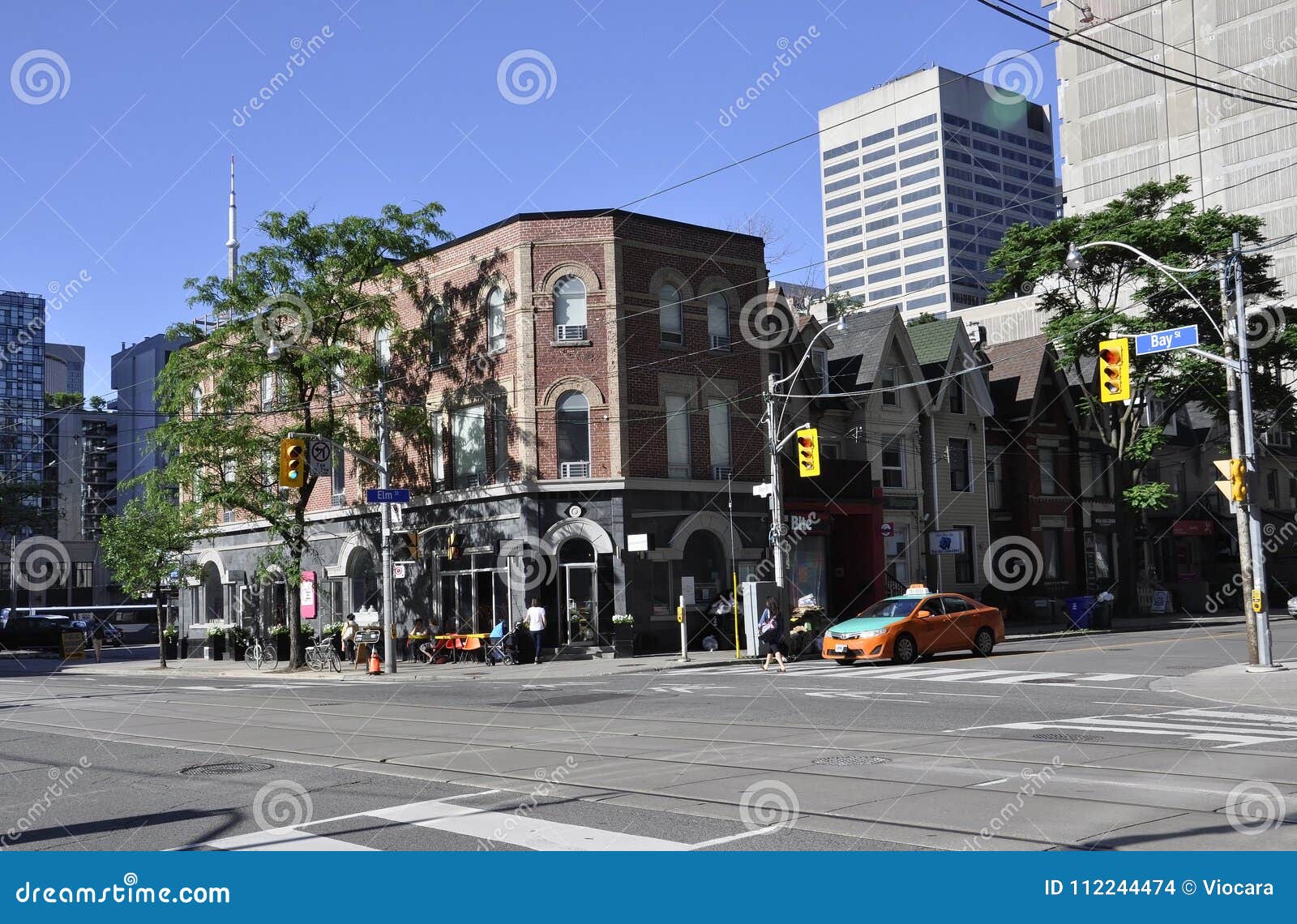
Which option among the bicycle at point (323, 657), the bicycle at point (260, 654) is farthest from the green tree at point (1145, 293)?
the bicycle at point (260, 654)

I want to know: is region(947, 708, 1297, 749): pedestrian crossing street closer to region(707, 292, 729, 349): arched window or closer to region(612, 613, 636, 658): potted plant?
region(612, 613, 636, 658): potted plant

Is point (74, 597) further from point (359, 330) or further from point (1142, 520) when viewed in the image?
point (1142, 520)

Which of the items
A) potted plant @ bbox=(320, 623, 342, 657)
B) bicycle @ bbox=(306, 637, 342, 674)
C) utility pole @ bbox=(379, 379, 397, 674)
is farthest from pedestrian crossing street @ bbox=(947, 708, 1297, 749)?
potted plant @ bbox=(320, 623, 342, 657)

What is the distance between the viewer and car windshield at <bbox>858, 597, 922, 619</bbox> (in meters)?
28.0

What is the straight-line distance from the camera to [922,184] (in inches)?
6673

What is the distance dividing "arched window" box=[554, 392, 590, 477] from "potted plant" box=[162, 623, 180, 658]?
20.7 meters

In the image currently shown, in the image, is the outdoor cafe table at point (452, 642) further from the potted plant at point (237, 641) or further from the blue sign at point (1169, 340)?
the blue sign at point (1169, 340)

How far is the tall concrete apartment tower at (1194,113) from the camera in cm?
8425

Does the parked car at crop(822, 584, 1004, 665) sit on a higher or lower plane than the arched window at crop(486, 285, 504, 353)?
lower

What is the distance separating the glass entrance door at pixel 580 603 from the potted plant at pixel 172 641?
20.0 meters

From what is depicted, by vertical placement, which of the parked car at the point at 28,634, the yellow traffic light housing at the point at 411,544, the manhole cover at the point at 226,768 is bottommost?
the parked car at the point at 28,634

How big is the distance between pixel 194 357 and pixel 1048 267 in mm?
28970

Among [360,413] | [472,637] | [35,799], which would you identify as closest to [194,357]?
[360,413]

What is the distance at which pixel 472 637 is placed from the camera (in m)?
34.7
